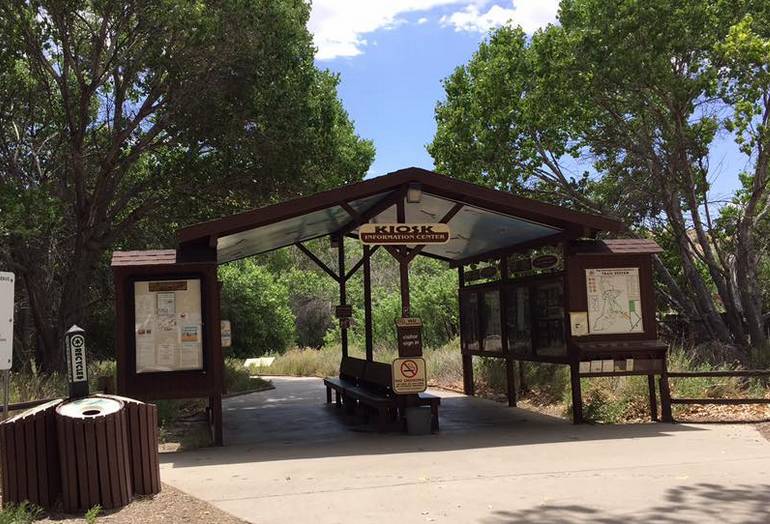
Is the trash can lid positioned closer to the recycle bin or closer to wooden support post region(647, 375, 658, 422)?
the recycle bin

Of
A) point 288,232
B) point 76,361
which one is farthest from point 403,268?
point 76,361

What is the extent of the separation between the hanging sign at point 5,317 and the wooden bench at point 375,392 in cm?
512

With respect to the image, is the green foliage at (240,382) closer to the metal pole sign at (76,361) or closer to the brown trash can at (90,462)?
the metal pole sign at (76,361)

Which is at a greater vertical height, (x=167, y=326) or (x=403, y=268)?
(x=403, y=268)

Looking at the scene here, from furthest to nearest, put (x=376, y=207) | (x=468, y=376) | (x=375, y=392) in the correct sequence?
(x=468, y=376), (x=375, y=392), (x=376, y=207)

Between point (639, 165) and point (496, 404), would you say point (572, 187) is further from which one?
point (496, 404)

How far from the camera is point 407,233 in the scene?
10.4 metres

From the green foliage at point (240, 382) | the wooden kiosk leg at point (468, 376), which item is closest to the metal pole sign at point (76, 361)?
the wooden kiosk leg at point (468, 376)

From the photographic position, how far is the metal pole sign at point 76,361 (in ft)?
22.0

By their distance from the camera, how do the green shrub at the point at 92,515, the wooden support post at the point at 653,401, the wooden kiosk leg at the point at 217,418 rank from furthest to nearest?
the wooden support post at the point at 653,401
the wooden kiosk leg at the point at 217,418
the green shrub at the point at 92,515

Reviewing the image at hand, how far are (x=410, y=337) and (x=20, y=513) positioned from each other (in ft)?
19.4

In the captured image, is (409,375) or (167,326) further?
(409,375)

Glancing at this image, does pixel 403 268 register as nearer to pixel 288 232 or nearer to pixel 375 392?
pixel 375 392

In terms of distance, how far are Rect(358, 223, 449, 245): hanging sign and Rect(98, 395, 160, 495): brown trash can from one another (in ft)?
14.2
